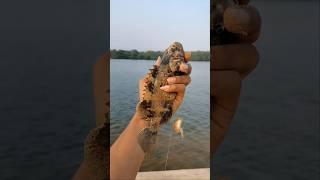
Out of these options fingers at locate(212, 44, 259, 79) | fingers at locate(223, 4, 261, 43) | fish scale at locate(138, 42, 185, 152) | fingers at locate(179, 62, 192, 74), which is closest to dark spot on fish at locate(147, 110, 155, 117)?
fish scale at locate(138, 42, 185, 152)

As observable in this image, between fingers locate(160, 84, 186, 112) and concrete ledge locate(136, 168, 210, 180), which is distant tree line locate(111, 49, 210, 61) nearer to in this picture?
fingers locate(160, 84, 186, 112)

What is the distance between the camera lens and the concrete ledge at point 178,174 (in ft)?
6.36

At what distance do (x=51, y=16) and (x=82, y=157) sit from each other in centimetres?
72

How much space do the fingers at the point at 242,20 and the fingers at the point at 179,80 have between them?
1.11 ft

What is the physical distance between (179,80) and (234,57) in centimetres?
31

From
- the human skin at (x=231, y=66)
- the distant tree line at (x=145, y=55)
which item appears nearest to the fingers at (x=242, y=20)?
the human skin at (x=231, y=66)

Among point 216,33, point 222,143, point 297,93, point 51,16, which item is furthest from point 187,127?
point 51,16

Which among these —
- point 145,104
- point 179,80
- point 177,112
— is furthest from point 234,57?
point 145,104

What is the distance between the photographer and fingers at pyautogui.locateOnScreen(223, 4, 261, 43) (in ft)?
5.90

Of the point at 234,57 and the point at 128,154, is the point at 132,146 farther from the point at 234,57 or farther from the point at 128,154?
the point at 234,57

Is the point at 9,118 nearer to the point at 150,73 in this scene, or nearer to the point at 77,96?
the point at 77,96

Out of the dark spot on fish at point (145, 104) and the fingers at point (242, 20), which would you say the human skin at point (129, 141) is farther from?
the fingers at point (242, 20)

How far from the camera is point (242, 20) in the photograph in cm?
179

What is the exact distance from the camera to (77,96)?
5.82 ft
